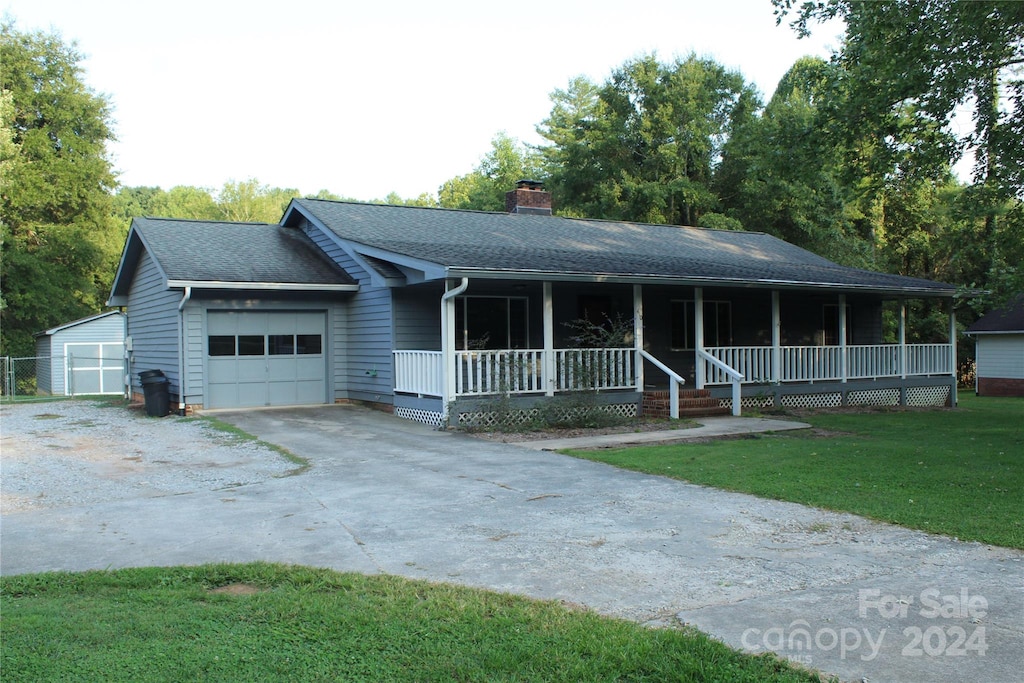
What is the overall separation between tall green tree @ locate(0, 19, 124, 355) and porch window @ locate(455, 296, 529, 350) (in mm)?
26650

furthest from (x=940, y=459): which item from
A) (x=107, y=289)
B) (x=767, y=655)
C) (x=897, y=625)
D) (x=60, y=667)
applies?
(x=107, y=289)

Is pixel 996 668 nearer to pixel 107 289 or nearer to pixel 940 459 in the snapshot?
pixel 940 459

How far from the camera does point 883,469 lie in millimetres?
9500

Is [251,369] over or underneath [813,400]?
over

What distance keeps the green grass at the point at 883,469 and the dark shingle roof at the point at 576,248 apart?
3.89 metres

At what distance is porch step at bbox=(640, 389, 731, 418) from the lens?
15.8m

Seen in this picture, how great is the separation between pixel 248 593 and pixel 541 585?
1840 mm

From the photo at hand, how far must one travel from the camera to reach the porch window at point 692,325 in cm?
1920

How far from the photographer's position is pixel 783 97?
40.6 metres

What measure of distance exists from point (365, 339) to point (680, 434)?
7.28 meters

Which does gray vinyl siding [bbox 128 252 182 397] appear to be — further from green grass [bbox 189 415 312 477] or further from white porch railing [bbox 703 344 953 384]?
white porch railing [bbox 703 344 953 384]

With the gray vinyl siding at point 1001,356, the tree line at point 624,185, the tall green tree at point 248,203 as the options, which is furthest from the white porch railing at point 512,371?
the tall green tree at point 248,203

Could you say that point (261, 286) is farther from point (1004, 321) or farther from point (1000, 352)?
point (1000, 352)

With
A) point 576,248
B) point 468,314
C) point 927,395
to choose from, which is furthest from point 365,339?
point 927,395
